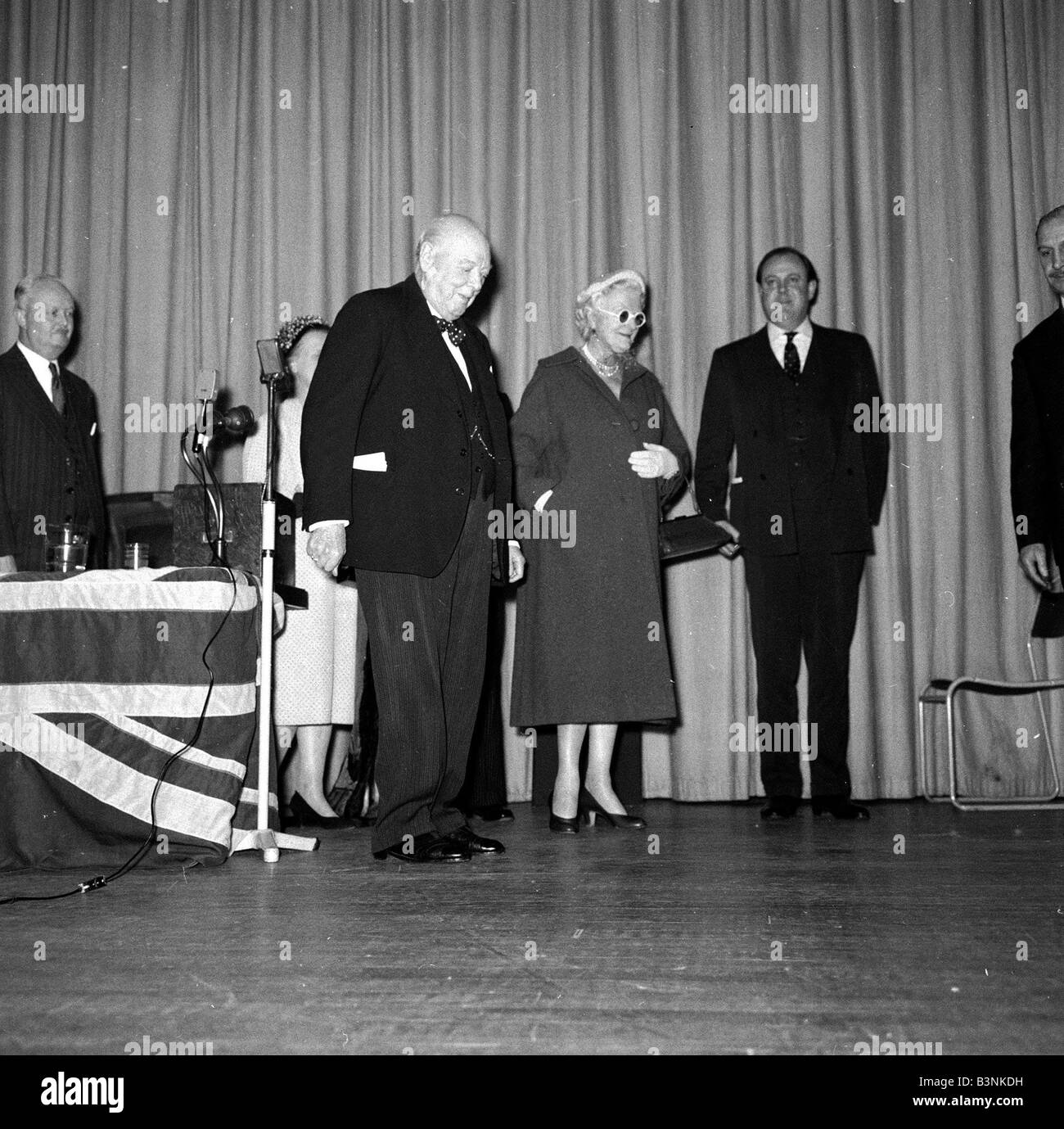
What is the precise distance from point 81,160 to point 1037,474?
159 inches

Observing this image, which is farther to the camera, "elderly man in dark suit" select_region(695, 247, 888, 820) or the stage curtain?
the stage curtain

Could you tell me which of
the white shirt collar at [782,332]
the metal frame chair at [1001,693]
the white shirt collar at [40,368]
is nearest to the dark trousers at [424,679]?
the white shirt collar at [40,368]

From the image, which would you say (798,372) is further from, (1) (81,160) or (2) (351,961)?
(1) (81,160)

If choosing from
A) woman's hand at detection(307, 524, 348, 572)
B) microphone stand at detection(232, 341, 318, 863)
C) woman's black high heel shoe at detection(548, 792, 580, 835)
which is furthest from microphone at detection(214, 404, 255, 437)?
woman's black high heel shoe at detection(548, 792, 580, 835)

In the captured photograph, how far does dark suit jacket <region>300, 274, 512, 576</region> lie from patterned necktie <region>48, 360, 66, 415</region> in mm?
1281

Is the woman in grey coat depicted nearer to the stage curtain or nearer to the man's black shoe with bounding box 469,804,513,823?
the man's black shoe with bounding box 469,804,513,823

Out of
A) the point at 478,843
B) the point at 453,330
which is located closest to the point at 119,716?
the point at 478,843

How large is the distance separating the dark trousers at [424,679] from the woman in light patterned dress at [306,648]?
85 cm

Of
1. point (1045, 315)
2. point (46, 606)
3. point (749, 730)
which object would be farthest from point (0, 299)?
point (1045, 315)

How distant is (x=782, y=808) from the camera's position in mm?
3754

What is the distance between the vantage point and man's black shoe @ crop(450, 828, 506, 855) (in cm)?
294

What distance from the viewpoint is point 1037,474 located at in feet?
12.9

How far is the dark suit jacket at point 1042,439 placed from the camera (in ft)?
12.8
